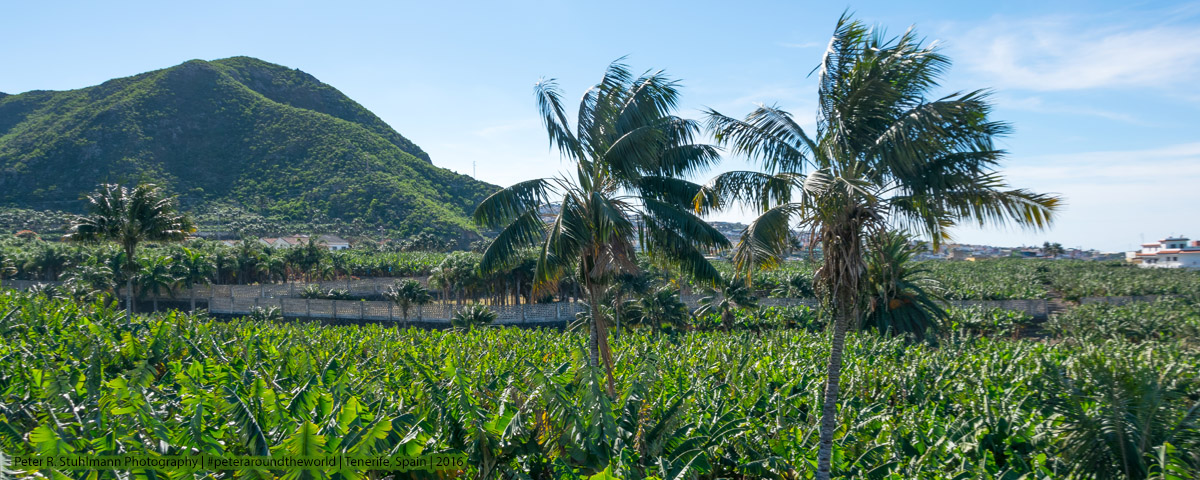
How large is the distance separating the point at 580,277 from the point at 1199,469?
27.4ft

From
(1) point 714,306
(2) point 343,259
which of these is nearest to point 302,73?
(2) point 343,259

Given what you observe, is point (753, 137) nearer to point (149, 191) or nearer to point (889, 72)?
point (889, 72)

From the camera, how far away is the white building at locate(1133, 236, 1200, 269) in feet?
305

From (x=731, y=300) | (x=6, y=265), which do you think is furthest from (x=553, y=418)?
(x=6, y=265)

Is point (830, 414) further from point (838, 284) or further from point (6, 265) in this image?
point (6, 265)

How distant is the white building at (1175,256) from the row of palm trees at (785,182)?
357ft

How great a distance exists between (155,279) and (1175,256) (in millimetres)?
126629

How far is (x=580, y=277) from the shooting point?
11.5m

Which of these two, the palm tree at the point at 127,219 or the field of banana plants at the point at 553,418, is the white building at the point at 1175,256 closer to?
the field of banana plants at the point at 553,418

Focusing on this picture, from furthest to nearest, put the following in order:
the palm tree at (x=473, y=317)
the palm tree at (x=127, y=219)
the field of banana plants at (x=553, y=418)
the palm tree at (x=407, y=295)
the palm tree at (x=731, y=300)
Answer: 1. the palm tree at (x=407, y=295)
2. the palm tree at (x=731, y=300)
3. the palm tree at (x=473, y=317)
4. the palm tree at (x=127, y=219)
5. the field of banana plants at (x=553, y=418)

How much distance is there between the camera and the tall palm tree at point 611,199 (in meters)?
10.1

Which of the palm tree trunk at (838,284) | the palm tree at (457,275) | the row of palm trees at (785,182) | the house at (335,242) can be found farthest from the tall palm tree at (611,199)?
Answer: the house at (335,242)

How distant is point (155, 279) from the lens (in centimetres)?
3797

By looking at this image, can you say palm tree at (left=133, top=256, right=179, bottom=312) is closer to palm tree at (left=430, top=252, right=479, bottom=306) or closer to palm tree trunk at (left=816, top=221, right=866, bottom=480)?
palm tree at (left=430, top=252, right=479, bottom=306)
